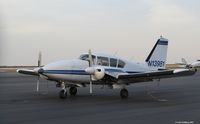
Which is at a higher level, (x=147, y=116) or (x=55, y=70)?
(x=55, y=70)

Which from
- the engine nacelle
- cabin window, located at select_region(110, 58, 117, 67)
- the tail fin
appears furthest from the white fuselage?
the tail fin

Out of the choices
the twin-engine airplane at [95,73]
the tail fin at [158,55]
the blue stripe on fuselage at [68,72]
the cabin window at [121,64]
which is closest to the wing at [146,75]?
the twin-engine airplane at [95,73]

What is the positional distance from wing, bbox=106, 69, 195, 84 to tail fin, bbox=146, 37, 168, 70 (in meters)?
4.11

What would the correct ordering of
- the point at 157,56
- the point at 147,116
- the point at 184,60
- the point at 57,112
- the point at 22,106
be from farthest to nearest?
1. the point at 184,60
2. the point at 157,56
3. the point at 22,106
4. the point at 57,112
5. the point at 147,116

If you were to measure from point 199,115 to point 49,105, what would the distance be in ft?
21.3

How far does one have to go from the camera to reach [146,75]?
20.1 meters

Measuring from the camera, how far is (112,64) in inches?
843

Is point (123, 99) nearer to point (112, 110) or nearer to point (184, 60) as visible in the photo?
point (112, 110)

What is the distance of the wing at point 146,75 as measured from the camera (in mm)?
19703

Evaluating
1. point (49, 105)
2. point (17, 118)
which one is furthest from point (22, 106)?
point (17, 118)

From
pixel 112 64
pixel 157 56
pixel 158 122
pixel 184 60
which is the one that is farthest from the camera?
pixel 184 60

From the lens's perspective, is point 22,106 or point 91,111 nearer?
point 91,111

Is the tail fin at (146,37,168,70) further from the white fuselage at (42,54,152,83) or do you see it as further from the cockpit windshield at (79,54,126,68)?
the cockpit windshield at (79,54,126,68)

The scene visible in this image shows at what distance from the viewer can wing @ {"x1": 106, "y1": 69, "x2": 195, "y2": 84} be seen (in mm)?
19703
